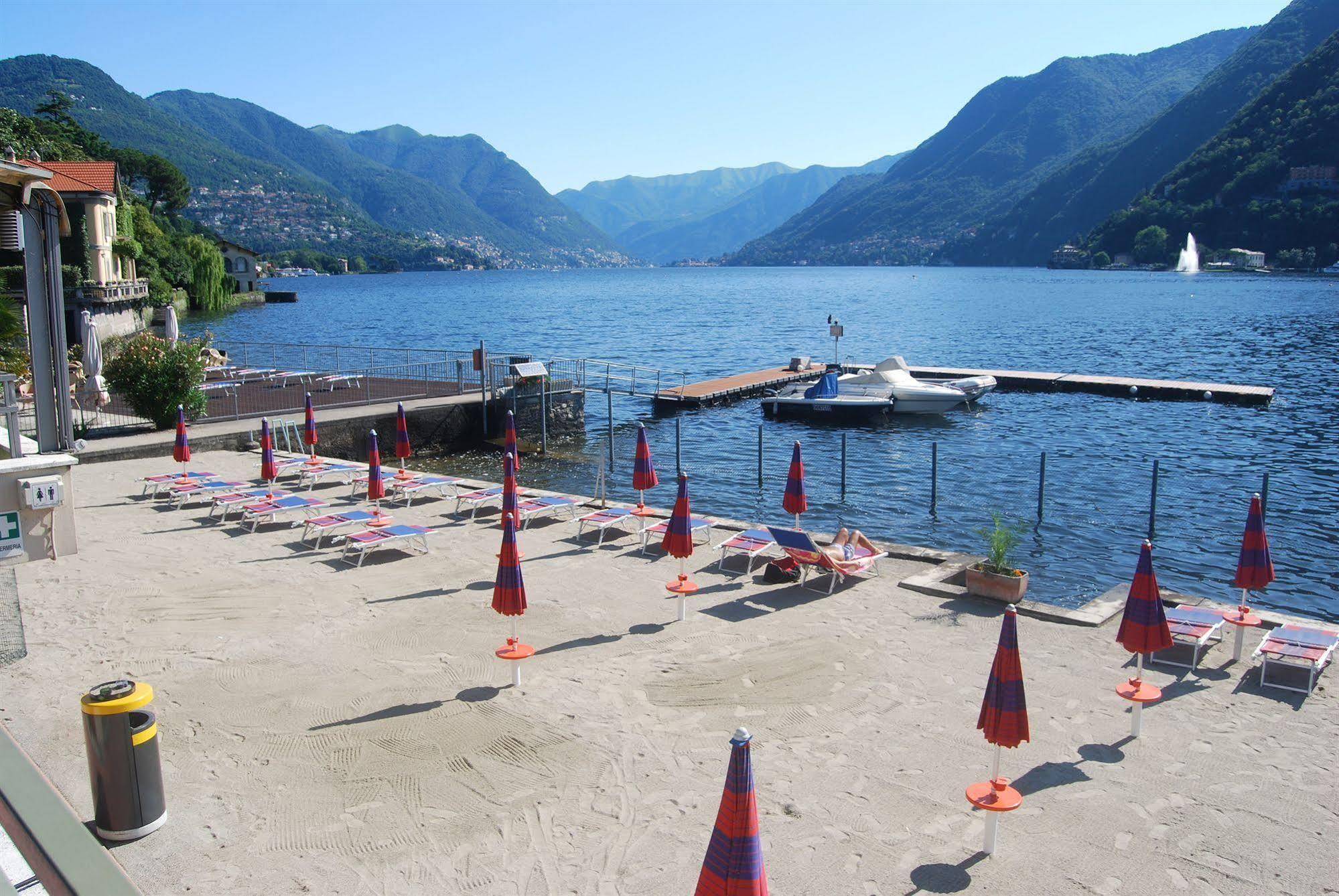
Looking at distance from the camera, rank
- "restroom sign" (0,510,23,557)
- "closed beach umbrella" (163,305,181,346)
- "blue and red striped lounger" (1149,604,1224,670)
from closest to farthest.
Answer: "blue and red striped lounger" (1149,604,1224,670), "restroom sign" (0,510,23,557), "closed beach umbrella" (163,305,181,346)

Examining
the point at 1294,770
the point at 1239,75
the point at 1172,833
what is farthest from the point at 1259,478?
the point at 1239,75

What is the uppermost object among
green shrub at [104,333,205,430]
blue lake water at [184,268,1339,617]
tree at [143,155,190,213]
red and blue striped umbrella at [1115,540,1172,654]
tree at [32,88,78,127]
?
tree at [32,88,78,127]

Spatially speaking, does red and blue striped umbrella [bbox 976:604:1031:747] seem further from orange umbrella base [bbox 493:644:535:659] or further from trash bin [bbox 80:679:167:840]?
trash bin [bbox 80:679:167:840]

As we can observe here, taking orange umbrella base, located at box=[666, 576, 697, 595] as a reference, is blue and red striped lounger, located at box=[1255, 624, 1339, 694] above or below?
below

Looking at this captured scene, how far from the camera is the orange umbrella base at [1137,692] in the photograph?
7544 mm

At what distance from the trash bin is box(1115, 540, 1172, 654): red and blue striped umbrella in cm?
724

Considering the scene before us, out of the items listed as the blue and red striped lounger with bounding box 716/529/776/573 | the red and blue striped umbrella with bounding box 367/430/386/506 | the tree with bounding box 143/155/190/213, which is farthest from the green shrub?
the tree with bounding box 143/155/190/213

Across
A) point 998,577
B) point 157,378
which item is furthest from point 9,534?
point 998,577

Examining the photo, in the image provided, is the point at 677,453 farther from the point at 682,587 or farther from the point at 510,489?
the point at 682,587

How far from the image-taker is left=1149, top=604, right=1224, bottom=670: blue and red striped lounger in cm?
924

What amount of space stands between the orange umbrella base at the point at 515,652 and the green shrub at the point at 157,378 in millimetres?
15783

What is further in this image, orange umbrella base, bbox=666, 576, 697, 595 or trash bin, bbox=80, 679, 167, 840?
orange umbrella base, bbox=666, 576, 697, 595

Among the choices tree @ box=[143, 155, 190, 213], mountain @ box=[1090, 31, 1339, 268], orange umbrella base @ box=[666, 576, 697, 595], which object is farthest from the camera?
mountain @ box=[1090, 31, 1339, 268]

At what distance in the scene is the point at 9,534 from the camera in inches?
453
